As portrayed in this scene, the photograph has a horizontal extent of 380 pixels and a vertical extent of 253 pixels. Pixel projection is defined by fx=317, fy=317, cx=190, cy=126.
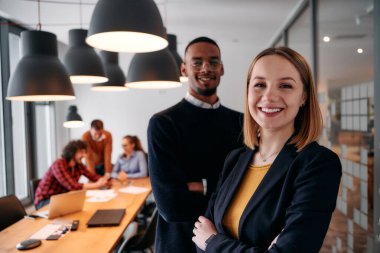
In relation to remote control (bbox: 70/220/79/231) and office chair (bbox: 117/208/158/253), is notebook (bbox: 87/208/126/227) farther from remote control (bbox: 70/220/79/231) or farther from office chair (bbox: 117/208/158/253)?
office chair (bbox: 117/208/158/253)

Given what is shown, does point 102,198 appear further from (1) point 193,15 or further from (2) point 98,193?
(1) point 193,15

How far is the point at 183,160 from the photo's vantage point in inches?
68.2

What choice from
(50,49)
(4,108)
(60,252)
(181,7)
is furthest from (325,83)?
(4,108)

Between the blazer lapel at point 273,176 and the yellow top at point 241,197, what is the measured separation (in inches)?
2.7

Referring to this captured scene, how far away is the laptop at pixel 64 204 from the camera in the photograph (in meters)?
2.87

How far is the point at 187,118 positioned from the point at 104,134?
394cm

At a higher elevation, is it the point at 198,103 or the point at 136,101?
the point at 136,101

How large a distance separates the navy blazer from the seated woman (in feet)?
12.8

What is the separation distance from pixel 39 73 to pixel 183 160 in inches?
43.8

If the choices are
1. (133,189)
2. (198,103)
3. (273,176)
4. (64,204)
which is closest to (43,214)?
(64,204)

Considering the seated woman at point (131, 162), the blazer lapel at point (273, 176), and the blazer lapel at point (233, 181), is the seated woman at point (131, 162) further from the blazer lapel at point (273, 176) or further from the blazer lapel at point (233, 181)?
the blazer lapel at point (273, 176)

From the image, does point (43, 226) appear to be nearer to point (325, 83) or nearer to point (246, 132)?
point (246, 132)

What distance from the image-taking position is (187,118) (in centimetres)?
175

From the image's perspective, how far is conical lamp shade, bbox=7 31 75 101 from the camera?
Answer: 2.00 meters
